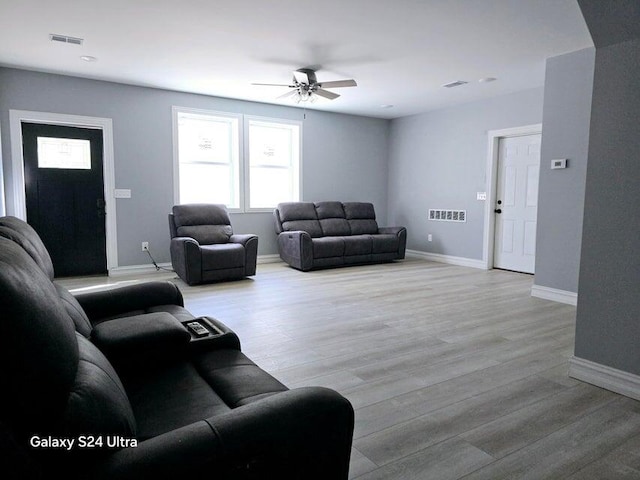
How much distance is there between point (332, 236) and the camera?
710cm

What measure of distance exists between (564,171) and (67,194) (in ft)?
19.7

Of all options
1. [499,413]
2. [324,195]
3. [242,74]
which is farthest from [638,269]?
[324,195]

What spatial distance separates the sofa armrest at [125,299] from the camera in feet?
7.49

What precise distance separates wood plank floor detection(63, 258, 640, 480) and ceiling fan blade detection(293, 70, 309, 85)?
99.4 inches

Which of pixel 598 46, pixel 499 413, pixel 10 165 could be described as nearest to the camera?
pixel 499 413

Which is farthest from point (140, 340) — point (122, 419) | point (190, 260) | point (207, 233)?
point (207, 233)

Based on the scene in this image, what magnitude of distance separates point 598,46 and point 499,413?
6.97 feet

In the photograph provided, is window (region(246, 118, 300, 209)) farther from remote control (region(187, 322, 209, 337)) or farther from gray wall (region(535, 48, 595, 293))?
remote control (region(187, 322, 209, 337))

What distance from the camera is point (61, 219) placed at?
544 centimetres

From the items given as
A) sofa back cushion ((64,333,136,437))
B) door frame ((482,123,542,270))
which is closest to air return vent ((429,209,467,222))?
door frame ((482,123,542,270))

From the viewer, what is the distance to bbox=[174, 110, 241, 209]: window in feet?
20.9

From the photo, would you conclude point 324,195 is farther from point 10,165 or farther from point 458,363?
point 458,363

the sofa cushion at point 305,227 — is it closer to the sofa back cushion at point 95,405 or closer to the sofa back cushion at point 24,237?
the sofa back cushion at point 24,237

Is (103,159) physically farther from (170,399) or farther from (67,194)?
(170,399)
